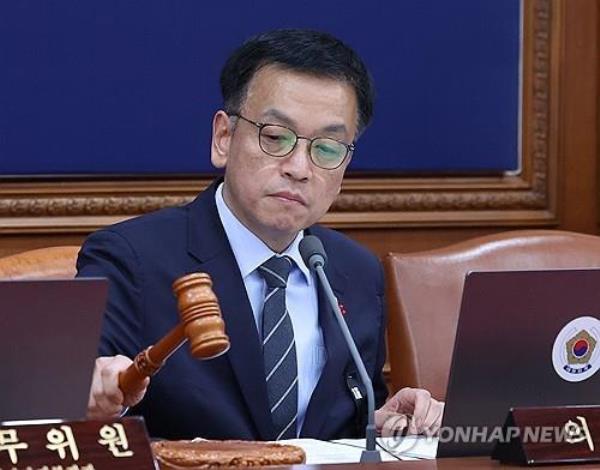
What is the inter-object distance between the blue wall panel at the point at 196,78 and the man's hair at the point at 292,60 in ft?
2.95

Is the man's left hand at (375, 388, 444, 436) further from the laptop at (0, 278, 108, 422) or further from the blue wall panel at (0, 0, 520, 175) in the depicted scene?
the blue wall panel at (0, 0, 520, 175)

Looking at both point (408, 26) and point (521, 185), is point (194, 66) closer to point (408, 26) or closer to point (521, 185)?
point (408, 26)

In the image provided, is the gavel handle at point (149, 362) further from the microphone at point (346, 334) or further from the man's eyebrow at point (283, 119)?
the man's eyebrow at point (283, 119)

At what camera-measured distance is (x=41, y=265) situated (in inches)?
108

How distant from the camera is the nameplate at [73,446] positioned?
1677mm

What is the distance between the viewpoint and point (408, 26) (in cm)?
376

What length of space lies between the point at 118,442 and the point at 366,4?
2.17 metres

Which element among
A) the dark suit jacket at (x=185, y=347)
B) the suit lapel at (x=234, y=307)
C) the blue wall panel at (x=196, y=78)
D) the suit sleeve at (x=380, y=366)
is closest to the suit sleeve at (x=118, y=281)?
the dark suit jacket at (x=185, y=347)

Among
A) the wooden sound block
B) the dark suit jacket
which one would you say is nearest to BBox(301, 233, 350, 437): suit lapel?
the dark suit jacket

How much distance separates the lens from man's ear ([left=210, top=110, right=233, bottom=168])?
2.71 m

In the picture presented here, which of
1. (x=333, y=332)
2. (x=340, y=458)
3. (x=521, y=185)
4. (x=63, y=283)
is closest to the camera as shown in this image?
(x=63, y=283)

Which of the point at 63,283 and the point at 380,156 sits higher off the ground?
the point at 63,283

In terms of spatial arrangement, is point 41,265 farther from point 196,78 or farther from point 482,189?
point 482,189

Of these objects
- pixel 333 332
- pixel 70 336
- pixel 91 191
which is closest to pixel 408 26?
pixel 91 191
